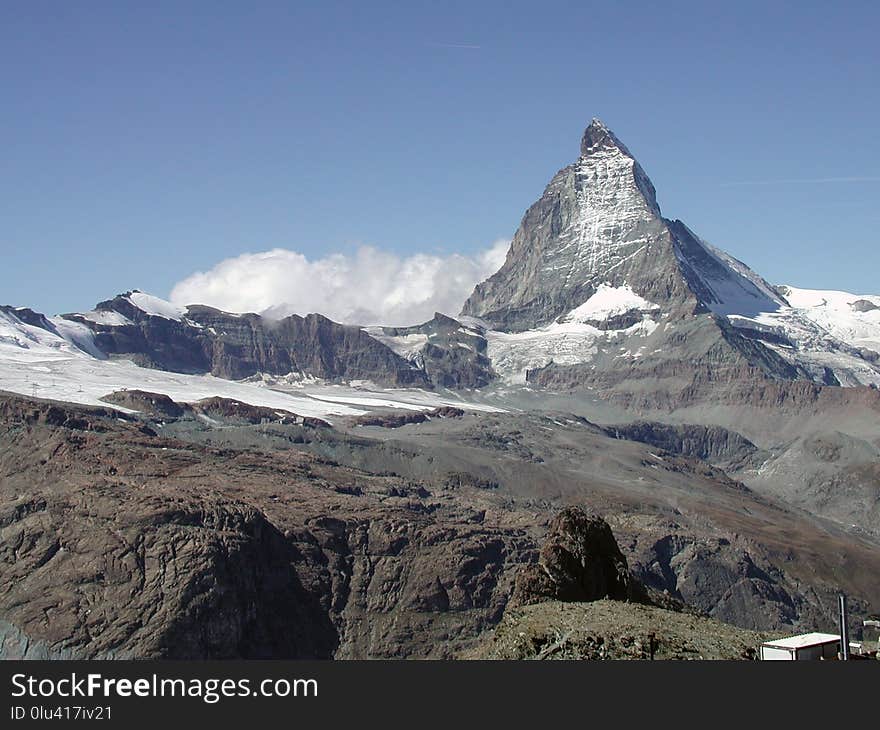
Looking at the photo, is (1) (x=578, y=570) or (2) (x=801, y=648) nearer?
(2) (x=801, y=648)

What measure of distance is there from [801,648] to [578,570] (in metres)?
42.2

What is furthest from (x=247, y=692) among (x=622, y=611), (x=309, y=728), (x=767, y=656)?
(x=622, y=611)

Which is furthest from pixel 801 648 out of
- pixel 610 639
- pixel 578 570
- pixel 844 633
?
pixel 578 570

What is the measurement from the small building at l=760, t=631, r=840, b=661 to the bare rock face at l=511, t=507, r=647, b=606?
2874cm

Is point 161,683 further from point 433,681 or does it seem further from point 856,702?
point 856,702

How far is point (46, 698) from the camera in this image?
41375mm

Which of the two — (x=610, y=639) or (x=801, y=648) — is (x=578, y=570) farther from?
(x=610, y=639)

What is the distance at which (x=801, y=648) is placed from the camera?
5450cm

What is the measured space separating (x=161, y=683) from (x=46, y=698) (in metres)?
3.43

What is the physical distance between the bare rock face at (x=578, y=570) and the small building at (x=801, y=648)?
2874 cm

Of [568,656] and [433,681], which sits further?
[568,656]

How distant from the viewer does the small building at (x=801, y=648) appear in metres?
53.8

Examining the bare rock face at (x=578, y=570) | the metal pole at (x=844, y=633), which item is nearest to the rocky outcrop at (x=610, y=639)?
the metal pole at (x=844, y=633)

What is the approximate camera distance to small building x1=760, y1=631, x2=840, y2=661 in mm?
53781
